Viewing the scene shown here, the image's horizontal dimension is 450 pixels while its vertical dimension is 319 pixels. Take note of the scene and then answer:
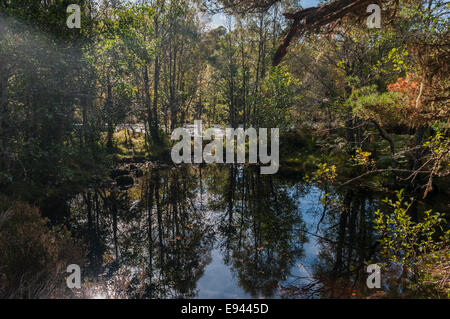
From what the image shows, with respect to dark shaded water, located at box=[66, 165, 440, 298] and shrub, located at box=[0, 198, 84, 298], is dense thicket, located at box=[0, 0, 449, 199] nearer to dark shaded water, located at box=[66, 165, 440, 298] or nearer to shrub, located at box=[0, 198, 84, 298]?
dark shaded water, located at box=[66, 165, 440, 298]

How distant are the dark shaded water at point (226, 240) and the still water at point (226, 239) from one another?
0.03 metres

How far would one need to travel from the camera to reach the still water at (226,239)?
21.8 feet

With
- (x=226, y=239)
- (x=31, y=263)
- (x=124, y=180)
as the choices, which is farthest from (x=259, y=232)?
(x=124, y=180)

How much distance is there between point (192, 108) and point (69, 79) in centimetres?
2962

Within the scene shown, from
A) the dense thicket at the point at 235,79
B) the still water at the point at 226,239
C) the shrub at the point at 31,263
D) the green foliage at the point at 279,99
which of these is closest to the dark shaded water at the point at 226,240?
the still water at the point at 226,239

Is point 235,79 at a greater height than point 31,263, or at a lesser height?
greater

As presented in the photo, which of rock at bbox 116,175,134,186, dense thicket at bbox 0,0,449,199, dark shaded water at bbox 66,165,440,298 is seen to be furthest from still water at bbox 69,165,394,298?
dense thicket at bbox 0,0,449,199

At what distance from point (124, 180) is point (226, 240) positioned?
32.7 feet

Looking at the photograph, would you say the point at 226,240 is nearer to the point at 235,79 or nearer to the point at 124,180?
the point at 124,180

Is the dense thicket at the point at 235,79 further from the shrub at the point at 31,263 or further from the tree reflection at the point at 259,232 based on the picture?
the shrub at the point at 31,263

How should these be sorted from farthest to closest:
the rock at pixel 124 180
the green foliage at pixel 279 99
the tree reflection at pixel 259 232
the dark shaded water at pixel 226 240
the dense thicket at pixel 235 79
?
1. the green foliage at pixel 279 99
2. the rock at pixel 124 180
3. the tree reflection at pixel 259 232
4. the dark shaded water at pixel 226 240
5. the dense thicket at pixel 235 79

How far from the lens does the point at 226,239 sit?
369 inches

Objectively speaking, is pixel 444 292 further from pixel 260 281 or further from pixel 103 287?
pixel 103 287

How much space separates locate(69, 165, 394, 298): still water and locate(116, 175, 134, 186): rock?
0.80 m
